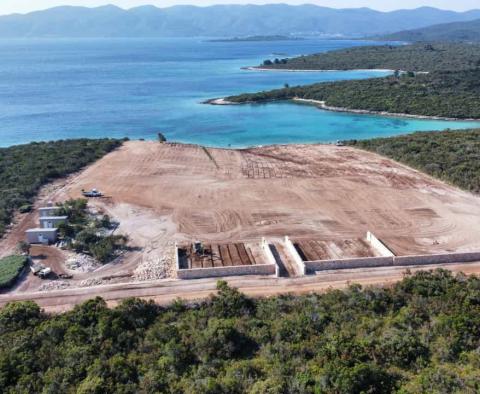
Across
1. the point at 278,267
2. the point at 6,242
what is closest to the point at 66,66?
the point at 6,242

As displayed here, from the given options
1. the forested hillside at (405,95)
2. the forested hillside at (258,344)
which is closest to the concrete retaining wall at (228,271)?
the forested hillside at (258,344)

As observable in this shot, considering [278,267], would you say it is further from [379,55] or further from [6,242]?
[379,55]

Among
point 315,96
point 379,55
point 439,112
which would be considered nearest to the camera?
point 439,112

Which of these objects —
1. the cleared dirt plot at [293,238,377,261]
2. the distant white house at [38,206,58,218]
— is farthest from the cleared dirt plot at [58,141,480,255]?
the distant white house at [38,206,58,218]

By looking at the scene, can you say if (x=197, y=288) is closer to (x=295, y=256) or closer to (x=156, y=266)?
(x=156, y=266)

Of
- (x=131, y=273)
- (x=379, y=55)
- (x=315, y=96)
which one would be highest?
(x=379, y=55)

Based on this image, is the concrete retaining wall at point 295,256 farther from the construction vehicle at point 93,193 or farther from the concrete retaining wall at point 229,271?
the construction vehicle at point 93,193

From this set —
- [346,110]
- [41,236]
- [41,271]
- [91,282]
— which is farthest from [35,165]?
[346,110]
